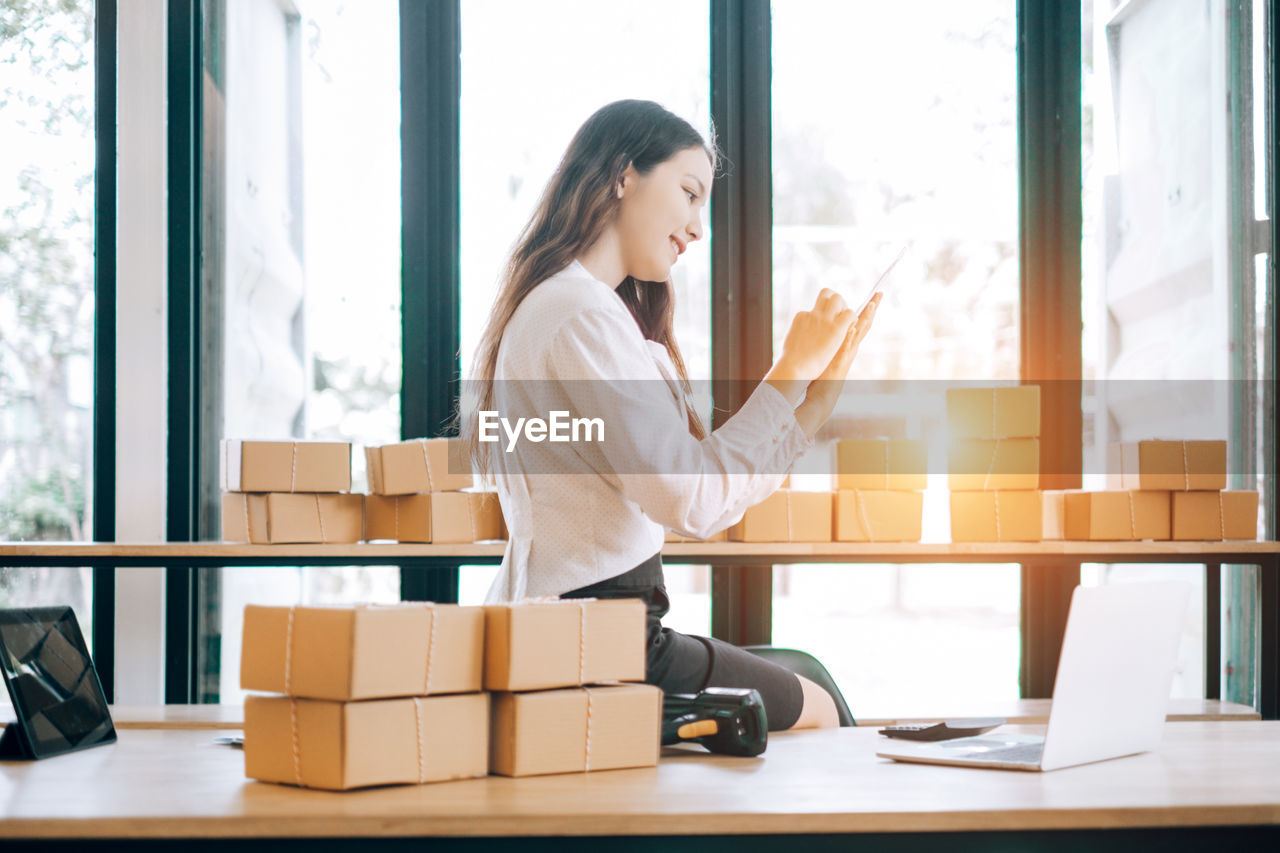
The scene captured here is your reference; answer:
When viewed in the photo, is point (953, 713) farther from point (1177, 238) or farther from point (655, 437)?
point (655, 437)

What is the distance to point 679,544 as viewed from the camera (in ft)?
9.14

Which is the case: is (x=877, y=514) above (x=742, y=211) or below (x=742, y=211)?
below

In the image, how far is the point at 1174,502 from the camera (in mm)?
2877

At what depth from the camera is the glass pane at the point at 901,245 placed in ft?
11.0

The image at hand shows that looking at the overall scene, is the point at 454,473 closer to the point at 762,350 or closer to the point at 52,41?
the point at 762,350

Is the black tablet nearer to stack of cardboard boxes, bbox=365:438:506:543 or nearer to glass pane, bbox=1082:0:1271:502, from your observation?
stack of cardboard boxes, bbox=365:438:506:543

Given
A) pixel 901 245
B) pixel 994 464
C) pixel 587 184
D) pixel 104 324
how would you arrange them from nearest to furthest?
pixel 587 184 < pixel 994 464 < pixel 104 324 < pixel 901 245

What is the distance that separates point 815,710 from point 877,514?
1325 millimetres

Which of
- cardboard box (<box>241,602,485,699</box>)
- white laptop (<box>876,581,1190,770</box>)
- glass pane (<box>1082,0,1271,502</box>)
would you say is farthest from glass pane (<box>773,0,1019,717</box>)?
cardboard box (<box>241,602,485,699</box>)

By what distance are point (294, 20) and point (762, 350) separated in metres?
1.60

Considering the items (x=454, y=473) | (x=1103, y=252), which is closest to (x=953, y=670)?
(x=1103, y=252)

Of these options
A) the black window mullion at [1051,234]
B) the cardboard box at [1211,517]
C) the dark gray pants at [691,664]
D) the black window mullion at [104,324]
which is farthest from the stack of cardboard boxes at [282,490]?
the cardboard box at [1211,517]

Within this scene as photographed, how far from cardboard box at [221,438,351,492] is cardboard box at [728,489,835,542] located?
95cm

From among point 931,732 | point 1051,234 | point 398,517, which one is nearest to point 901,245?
point 1051,234
